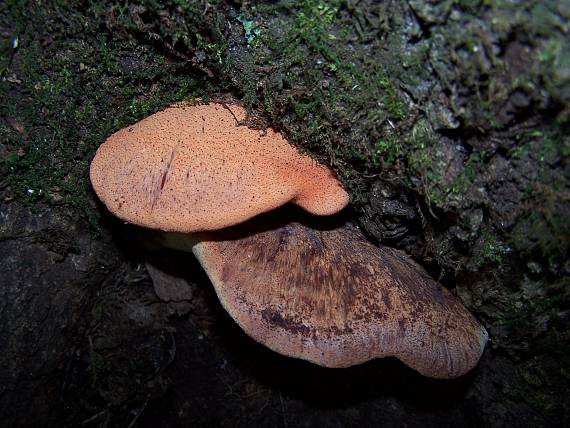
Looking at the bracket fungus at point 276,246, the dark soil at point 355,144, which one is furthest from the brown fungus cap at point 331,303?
the dark soil at point 355,144

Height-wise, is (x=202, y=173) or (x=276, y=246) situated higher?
(x=202, y=173)

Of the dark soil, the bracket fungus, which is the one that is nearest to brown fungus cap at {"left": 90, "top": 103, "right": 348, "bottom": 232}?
the bracket fungus

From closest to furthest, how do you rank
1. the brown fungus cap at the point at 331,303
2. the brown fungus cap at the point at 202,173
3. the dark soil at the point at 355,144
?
the dark soil at the point at 355,144 → the brown fungus cap at the point at 202,173 → the brown fungus cap at the point at 331,303

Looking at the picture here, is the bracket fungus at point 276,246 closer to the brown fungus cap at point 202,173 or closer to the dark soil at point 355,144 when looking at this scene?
the brown fungus cap at point 202,173

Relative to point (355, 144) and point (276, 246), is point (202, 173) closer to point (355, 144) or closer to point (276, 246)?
point (276, 246)

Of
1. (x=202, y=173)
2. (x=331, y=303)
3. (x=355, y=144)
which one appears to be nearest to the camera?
(x=202, y=173)

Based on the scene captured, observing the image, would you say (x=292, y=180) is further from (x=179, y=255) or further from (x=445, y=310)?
(x=179, y=255)

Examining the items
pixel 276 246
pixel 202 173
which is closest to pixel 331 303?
pixel 276 246
